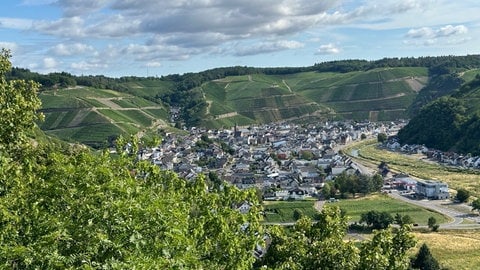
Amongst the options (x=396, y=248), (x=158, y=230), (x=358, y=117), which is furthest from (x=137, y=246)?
(x=358, y=117)

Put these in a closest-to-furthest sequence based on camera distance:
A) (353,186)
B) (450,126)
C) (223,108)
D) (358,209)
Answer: (358,209) → (353,186) → (450,126) → (223,108)

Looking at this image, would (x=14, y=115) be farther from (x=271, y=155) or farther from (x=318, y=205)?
(x=271, y=155)

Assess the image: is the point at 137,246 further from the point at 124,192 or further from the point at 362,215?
the point at 362,215

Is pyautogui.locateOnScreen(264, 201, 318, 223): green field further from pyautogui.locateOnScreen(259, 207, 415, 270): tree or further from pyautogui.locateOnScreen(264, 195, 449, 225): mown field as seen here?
pyautogui.locateOnScreen(259, 207, 415, 270): tree

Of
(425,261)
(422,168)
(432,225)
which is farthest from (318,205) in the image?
(422,168)

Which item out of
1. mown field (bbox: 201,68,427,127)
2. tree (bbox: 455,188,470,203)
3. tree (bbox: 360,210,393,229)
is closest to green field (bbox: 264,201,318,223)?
tree (bbox: 360,210,393,229)

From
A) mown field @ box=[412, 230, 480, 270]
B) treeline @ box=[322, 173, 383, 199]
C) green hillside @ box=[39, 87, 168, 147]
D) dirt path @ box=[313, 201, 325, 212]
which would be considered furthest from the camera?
green hillside @ box=[39, 87, 168, 147]

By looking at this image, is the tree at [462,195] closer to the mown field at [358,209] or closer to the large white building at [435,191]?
the large white building at [435,191]
